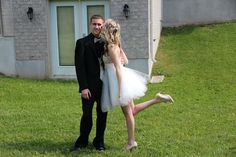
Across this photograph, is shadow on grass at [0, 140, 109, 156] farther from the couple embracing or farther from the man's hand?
the man's hand

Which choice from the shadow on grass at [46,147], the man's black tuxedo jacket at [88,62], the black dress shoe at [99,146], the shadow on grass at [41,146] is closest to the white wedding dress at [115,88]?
the man's black tuxedo jacket at [88,62]

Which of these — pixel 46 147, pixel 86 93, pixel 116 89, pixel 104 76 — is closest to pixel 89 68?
pixel 104 76

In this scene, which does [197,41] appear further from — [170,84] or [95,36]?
[95,36]

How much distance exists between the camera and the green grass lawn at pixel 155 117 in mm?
6387

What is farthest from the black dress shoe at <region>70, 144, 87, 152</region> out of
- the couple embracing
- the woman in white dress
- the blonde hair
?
the blonde hair

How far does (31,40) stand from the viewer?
13078 mm

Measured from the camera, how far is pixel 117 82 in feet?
19.9

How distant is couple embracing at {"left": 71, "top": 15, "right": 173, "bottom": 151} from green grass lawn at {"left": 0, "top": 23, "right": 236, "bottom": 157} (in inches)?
21.8

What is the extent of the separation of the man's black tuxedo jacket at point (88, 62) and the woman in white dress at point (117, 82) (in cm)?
11

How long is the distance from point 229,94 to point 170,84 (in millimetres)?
1720

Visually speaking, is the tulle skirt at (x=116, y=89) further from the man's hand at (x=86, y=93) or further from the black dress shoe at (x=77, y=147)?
the black dress shoe at (x=77, y=147)

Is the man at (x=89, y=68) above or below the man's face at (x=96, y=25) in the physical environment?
below

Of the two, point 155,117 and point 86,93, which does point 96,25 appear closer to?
point 86,93

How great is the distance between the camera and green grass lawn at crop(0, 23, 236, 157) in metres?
6.39
